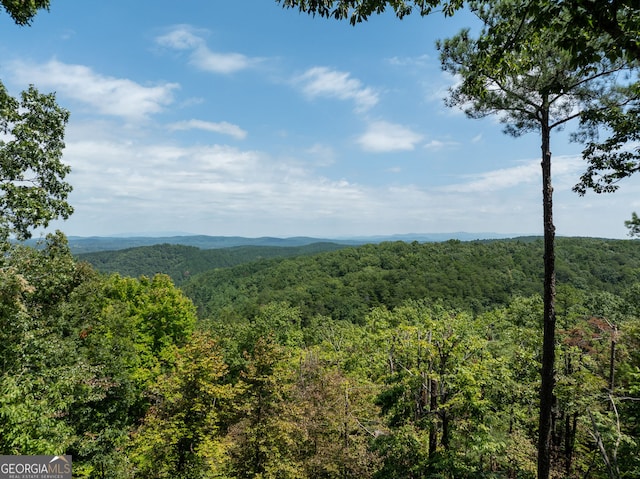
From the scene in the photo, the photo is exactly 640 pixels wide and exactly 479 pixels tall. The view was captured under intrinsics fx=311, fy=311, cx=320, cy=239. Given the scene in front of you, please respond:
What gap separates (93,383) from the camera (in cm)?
1305

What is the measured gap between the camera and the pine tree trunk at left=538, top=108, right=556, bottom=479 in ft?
21.3

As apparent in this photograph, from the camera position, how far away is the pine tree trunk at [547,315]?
21.3ft

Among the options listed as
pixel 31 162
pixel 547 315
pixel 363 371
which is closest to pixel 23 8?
pixel 31 162

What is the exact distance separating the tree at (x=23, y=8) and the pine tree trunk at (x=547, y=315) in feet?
33.3

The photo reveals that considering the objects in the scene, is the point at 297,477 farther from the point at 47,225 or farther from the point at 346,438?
the point at 47,225

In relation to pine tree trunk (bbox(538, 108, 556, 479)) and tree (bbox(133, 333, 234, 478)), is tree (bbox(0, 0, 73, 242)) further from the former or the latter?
pine tree trunk (bbox(538, 108, 556, 479))

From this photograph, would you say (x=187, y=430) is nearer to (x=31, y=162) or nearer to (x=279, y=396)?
(x=279, y=396)

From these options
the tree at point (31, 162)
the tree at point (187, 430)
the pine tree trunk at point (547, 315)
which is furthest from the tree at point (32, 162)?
the pine tree trunk at point (547, 315)

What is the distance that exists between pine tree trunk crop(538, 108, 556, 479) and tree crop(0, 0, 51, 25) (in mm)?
10142

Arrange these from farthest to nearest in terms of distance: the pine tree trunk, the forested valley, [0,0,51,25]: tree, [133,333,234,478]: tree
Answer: [133,333,234,478]: tree → the forested valley → the pine tree trunk → [0,0,51,25]: tree

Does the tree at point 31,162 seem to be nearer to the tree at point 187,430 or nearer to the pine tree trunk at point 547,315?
the tree at point 187,430

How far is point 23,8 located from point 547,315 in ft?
38.2

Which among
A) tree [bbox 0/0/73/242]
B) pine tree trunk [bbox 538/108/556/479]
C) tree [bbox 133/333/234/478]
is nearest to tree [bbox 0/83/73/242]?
tree [bbox 0/0/73/242]

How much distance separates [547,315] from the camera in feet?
21.6
